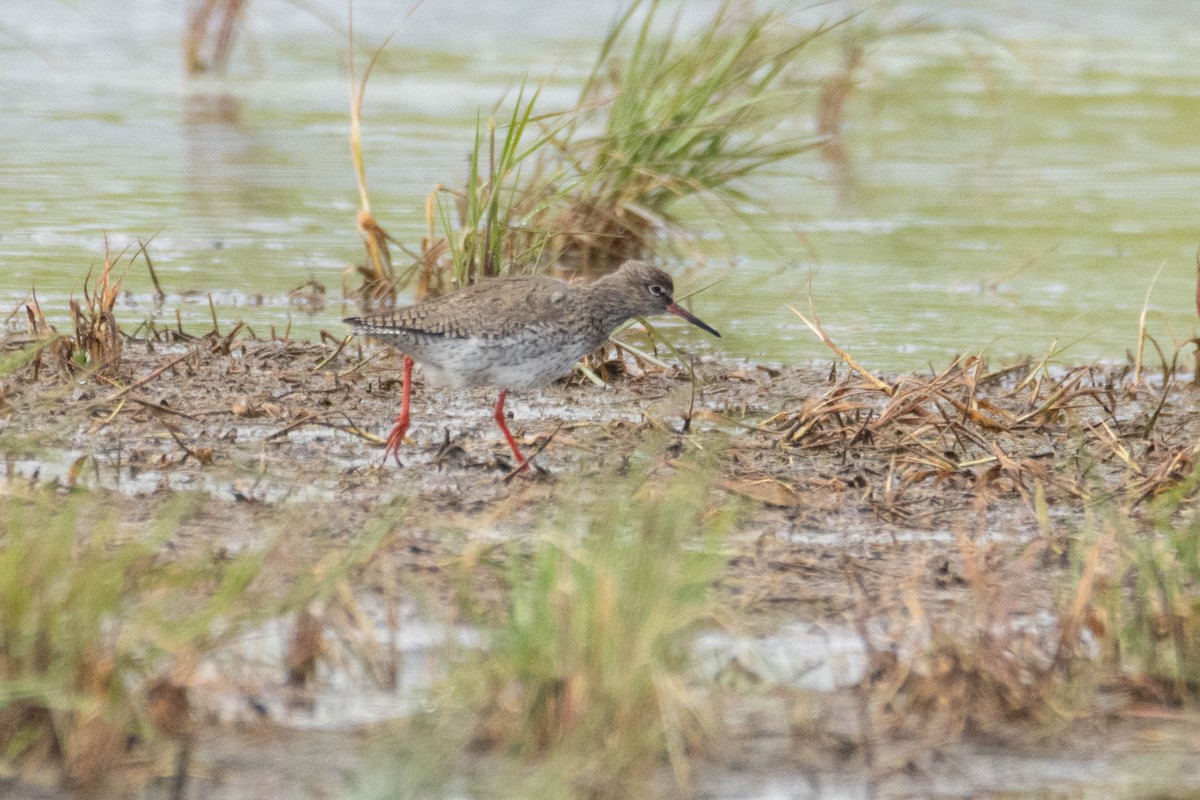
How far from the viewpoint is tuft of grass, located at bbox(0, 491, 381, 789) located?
323cm

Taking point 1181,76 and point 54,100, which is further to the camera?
point 1181,76

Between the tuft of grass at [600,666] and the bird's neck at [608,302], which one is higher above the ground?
the bird's neck at [608,302]

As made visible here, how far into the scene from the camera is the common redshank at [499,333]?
19.7 ft

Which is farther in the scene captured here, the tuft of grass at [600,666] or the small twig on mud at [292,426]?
the small twig on mud at [292,426]

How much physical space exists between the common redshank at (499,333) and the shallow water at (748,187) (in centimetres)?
183

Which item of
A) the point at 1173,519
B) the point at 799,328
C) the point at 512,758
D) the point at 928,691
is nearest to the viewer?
the point at 512,758

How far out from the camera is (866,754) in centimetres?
351

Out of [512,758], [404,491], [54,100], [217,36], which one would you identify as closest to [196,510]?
[404,491]

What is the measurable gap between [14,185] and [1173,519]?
8.38m

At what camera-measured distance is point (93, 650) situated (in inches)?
130

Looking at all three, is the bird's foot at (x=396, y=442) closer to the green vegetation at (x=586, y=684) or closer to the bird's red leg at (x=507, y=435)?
the bird's red leg at (x=507, y=435)

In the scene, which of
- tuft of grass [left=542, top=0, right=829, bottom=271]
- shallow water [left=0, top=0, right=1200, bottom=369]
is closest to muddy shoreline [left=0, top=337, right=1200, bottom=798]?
shallow water [left=0, top=0, right=1200, bottom=369]

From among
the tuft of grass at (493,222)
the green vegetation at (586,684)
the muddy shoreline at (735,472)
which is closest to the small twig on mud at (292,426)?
the muddy shoreline at (735,472)

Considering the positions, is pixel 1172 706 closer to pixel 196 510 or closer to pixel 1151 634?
pixel 1151 634
